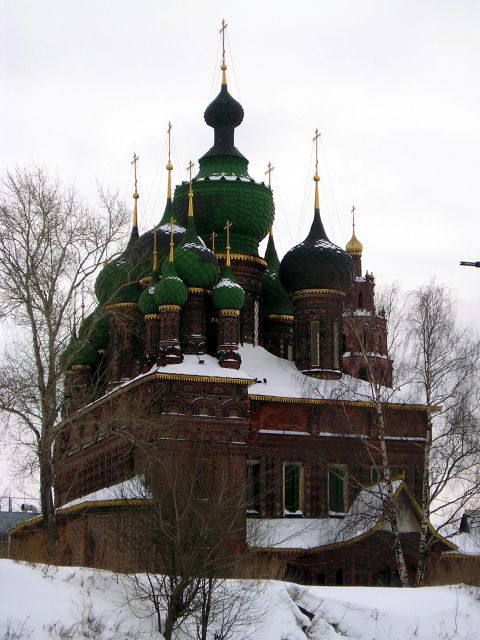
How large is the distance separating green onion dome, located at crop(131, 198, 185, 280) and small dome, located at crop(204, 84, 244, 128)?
351 cm

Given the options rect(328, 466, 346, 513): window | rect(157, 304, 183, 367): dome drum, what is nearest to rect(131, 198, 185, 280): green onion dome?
rect(157, 304, 183, 367): dome drum

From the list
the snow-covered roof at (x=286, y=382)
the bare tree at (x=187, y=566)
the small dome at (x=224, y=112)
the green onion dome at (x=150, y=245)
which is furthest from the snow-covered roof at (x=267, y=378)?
the bare tree at (x=187, y=566)

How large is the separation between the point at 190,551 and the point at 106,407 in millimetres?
15177

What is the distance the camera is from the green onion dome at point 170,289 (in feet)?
111

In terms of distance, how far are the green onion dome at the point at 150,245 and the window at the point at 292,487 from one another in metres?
6.59

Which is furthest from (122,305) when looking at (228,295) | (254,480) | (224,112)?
(224,112)

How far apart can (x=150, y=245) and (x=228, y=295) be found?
3714 mm

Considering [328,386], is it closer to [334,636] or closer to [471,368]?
[471,368]

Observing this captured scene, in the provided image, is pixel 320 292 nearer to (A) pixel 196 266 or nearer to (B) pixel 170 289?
(A) pixel 196 266

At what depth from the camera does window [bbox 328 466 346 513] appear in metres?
34.9

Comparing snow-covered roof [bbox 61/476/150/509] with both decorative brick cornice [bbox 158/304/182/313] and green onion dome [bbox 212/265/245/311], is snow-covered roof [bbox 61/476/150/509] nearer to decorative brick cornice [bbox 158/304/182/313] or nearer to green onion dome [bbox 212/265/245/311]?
decorative brick cornice [bbox 158/304/182/313]

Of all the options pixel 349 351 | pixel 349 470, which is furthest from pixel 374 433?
pixel 349 351

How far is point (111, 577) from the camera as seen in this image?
72.3 ft

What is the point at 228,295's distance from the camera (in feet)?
113
